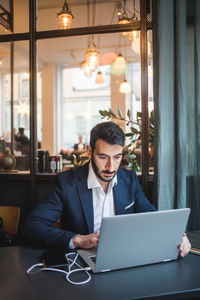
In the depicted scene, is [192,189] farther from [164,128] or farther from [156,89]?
[156,89]

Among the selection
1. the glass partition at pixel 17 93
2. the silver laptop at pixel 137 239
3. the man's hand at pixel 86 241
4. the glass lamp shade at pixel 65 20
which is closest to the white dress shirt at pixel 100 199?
the man's hand at pixel 86 241

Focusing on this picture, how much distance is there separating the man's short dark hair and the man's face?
2 centimetres

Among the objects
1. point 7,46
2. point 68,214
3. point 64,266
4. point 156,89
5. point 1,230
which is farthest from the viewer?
point 7,46

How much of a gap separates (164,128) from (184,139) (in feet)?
0.51

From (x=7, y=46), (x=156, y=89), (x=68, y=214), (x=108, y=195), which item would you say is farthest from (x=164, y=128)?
(x=7, y=46)

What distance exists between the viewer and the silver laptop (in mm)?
1048

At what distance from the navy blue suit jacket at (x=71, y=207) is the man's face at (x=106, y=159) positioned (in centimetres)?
13

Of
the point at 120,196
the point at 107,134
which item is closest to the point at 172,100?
the point at 107,134

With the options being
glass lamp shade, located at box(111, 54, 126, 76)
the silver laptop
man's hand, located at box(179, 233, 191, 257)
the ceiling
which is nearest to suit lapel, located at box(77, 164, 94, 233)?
the silver laptop

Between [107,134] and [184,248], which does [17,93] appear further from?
[184,248]

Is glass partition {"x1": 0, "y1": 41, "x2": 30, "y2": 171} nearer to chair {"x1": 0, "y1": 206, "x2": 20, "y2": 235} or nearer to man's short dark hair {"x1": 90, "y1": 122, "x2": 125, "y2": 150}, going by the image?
chair {"x1": 0, "y1": 206, "x2": 20, "y2": 235}

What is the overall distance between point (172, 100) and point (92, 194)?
0.87 metres

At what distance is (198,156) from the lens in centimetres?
201

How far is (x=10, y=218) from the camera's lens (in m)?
1.98
